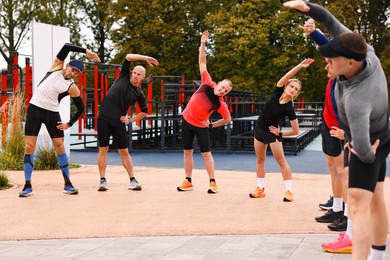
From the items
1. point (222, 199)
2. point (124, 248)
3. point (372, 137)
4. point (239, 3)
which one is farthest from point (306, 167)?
point (239, 3)

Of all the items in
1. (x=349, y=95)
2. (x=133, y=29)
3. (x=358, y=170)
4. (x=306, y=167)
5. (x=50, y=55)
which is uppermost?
(x=133, y=29)

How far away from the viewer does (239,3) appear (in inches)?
1411

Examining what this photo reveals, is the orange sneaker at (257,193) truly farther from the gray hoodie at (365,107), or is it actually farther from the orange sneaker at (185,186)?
the gray hoodie at (365,107)

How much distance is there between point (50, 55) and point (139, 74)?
364 cm

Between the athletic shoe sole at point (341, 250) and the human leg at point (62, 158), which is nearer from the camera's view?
the athletic shoe sole at point (341, 250)

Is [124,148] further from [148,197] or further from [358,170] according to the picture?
[358,170]

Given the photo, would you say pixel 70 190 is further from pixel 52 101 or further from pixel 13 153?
pixel 13 153

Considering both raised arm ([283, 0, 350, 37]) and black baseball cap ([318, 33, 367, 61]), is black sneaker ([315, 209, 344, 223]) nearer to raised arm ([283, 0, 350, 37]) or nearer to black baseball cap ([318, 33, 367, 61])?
raised arm ([283, 0, 350, 37])

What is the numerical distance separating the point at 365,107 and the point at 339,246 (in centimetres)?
161

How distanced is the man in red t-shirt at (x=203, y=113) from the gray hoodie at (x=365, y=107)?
396 cm

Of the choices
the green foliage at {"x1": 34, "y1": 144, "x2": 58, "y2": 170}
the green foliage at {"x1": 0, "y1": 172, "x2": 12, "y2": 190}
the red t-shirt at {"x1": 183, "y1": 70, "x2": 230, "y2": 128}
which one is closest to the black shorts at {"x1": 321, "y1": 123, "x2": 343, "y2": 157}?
the red t-shirt at {"x1": 183, "y1": 70, "x2": 230, "y2": 128}

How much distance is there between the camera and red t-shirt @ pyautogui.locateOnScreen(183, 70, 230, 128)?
778 cm

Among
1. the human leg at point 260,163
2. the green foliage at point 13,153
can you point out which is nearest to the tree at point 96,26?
the green foliage at point 13,153

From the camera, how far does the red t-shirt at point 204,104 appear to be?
306 inches
